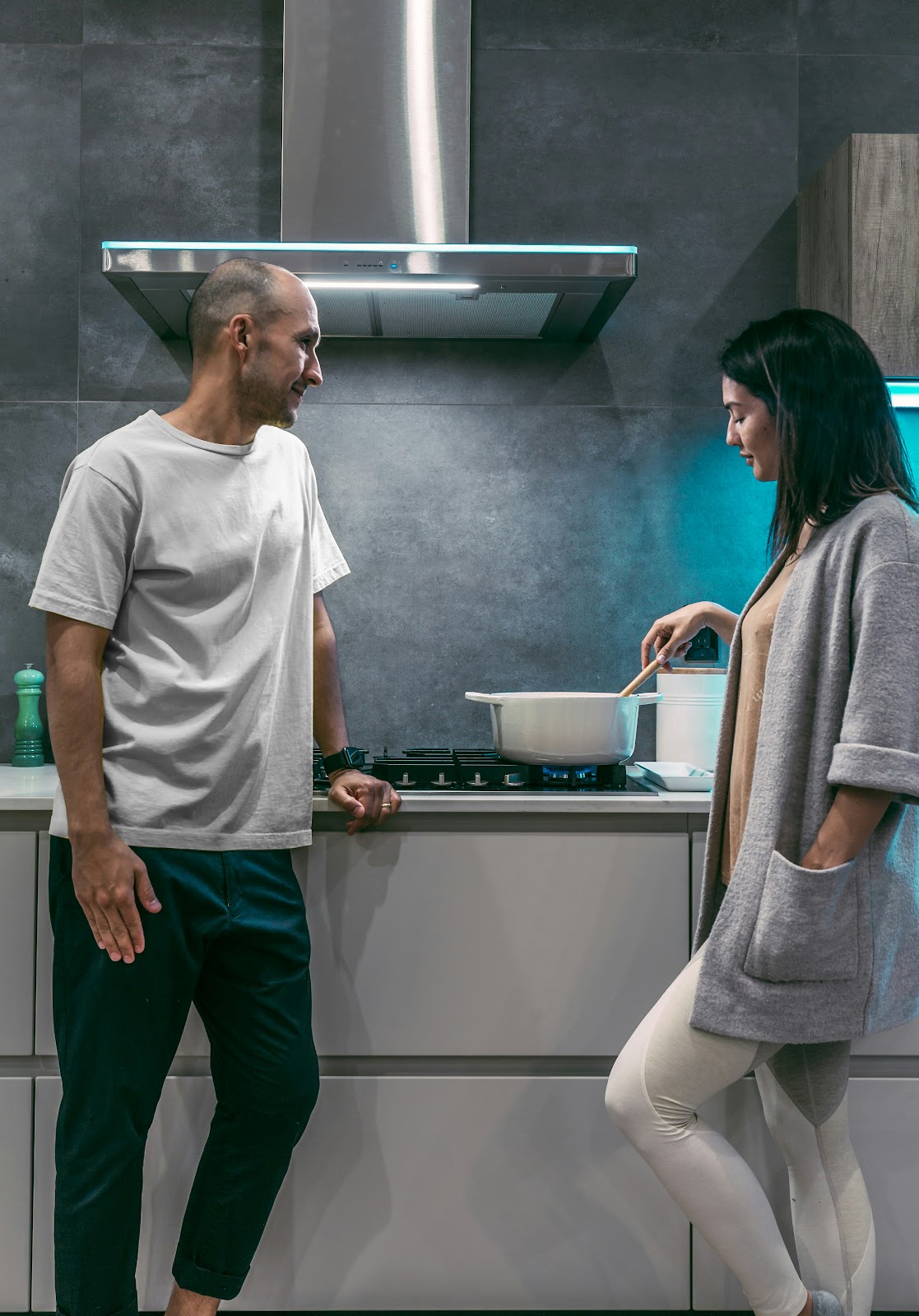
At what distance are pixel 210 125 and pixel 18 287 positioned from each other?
546 millimetres

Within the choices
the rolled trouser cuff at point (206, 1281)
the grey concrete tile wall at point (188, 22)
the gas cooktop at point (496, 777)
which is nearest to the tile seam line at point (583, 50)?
the grey concrete tile wall at point (188, 22)

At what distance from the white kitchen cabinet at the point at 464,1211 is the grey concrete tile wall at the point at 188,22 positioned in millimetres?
2115

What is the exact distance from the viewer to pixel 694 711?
2033 mm

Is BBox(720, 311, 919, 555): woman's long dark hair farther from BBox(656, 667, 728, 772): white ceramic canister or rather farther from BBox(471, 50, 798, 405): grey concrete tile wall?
BBox(471, 50, 798, 405): grey concrete tile wall

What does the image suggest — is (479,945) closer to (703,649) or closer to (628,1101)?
(628,1101)

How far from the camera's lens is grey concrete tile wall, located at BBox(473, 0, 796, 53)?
92.4 inches

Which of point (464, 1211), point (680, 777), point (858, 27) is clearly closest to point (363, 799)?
point (680, 777)

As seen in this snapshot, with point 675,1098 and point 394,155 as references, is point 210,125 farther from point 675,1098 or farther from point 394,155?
Result: point 675,1098

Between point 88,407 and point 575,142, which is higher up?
point 575,142

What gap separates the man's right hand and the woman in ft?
2.08

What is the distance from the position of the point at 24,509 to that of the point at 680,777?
4.99 feet

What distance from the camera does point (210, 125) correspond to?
7.64 feet

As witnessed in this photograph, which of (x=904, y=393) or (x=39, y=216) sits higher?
(x=39, y=216)

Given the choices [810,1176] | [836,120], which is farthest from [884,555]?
[836,120]
